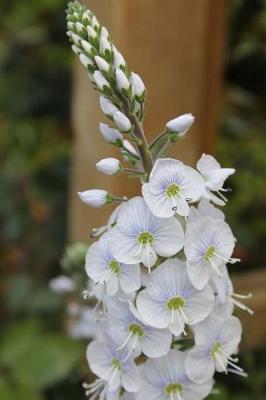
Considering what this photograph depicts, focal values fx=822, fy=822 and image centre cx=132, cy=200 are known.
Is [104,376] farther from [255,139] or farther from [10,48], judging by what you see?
[10,48]

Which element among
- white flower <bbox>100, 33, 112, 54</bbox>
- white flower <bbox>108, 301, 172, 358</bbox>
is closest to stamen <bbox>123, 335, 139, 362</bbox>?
white flower <bbox>108, 301, 172, 358</bbox>

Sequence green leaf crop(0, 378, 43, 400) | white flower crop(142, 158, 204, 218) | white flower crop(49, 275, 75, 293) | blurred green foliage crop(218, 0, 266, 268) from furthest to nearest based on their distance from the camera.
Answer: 1. blurred green foliage crop(218, 0, 266, 268)
2. green leaf crop(0, 378, 43, 400)
3. white flower crop(49, 275, 75, 293)
4. white flower crop(142, 158, 204, 218)

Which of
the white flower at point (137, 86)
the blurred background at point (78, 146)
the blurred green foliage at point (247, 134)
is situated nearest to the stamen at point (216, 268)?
the white flower at point (137, 86)

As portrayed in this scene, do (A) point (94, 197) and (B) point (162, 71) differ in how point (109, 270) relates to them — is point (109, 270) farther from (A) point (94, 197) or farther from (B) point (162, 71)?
(B) point (162, 71)

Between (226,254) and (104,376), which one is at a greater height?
(226,254)

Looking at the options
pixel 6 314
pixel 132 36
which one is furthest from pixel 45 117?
pixel 132 36

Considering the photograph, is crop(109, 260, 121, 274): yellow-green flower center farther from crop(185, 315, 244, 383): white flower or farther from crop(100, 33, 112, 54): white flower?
crop(100, 33, 112, 54): white flower

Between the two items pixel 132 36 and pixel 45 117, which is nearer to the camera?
pixel 132 36

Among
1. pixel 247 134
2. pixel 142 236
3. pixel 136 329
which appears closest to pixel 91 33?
pixel 142 236
